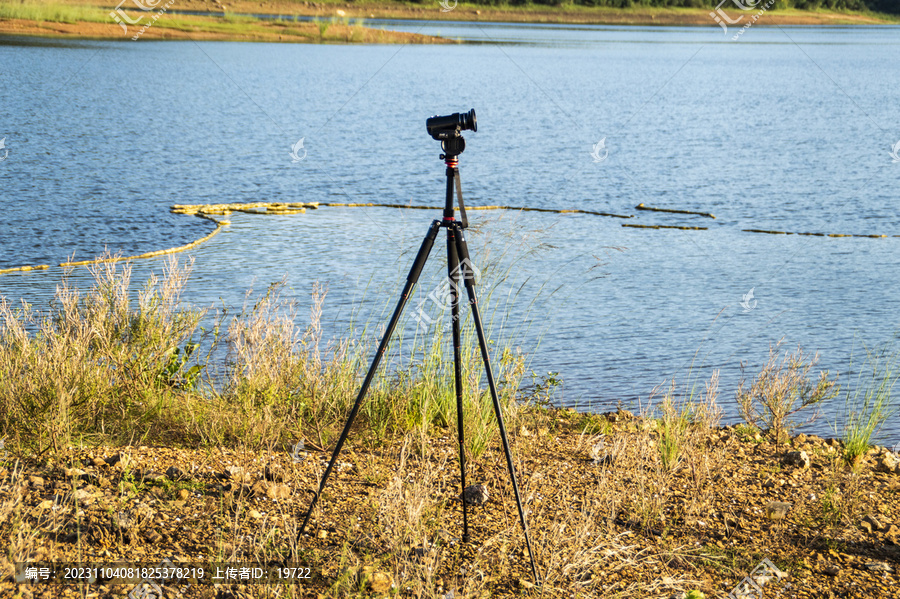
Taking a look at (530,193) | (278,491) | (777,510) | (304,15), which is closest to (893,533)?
(777,510)

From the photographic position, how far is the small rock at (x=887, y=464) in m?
4.78

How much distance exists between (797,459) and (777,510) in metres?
0.79

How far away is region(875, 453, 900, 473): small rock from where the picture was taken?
4.78 meters

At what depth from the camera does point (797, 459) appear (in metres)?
4.79

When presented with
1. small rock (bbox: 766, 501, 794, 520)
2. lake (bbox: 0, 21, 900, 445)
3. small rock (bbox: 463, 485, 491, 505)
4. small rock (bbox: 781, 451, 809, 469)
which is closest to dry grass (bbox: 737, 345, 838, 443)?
A: small rock (bbox: 781, 451, 809, 469)

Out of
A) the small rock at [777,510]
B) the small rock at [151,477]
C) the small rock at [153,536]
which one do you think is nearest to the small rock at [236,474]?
the small rock at [151,477]

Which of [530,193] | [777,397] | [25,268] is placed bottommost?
[25,268]

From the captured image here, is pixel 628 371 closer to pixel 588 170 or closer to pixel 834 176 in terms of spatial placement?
pixel 588 170

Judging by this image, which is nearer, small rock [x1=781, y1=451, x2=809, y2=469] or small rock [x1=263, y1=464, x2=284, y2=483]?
small rock [x1=263, y1=464, x2=284, y2=483]

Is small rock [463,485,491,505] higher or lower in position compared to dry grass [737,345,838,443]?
lower

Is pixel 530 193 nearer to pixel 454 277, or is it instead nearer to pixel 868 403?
pixel 868 403

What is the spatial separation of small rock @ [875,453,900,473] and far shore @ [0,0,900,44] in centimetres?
4393

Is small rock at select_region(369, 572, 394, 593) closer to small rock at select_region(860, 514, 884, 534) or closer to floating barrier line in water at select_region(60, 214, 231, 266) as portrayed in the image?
small rock at select_region(860, 514, 884, 534)

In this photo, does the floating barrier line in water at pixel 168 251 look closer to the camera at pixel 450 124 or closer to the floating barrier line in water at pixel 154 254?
the floating barrier line in water at pixel 154 254
